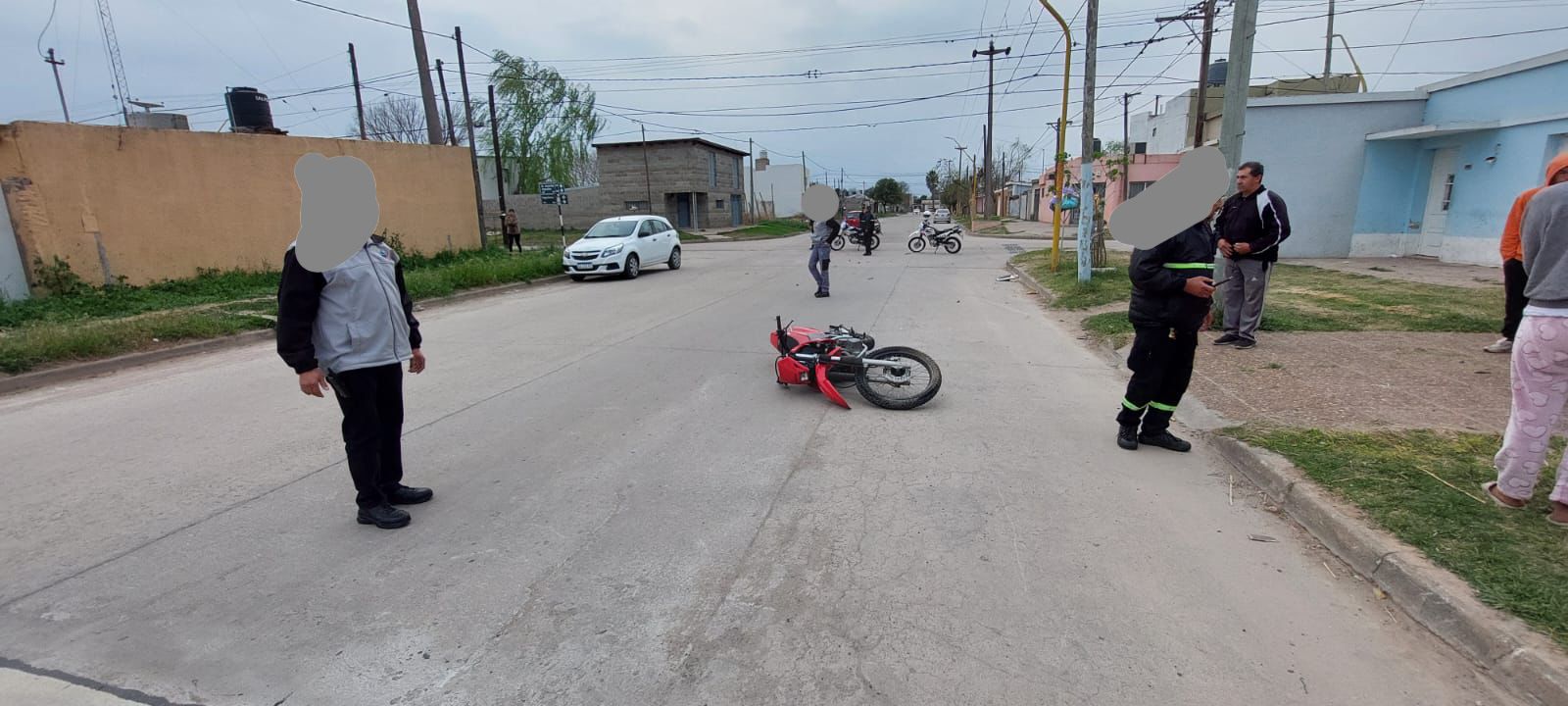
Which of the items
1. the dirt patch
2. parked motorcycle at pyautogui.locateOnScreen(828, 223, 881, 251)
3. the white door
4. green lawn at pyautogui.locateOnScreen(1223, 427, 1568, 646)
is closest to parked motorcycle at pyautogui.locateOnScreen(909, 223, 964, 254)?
parked motorcycle at pyautogui.locateOnScreen(828, 223, 881, 251)

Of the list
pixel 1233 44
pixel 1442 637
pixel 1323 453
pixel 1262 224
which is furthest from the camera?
pixel 1233 44

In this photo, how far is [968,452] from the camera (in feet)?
15.1

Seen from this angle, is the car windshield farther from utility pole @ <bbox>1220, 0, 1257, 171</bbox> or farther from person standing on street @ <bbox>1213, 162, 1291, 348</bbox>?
person standing on street @ <bbox>1213, 162, 1291, 348</bbox>

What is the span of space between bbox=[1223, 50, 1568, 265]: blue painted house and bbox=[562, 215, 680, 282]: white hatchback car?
45.8 feet

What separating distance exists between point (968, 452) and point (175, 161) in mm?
15470

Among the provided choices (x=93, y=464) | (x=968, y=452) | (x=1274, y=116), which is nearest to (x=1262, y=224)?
(x=968, y=452)

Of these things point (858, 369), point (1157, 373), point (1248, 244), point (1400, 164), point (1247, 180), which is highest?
point (1400, 164)

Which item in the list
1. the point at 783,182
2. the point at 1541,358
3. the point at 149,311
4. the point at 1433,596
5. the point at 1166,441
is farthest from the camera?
the point at 783,182

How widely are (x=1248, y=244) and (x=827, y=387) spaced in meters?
4.47

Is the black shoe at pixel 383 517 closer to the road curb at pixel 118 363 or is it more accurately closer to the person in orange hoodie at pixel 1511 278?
the road curb at pixel 118 363

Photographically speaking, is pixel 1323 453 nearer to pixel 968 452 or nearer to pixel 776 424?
pixel 968 452

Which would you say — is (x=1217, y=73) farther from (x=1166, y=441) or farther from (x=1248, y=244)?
(x=1166, y=441)

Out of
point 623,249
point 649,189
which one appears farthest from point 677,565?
point 649,189

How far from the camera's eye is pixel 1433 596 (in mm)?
2709
